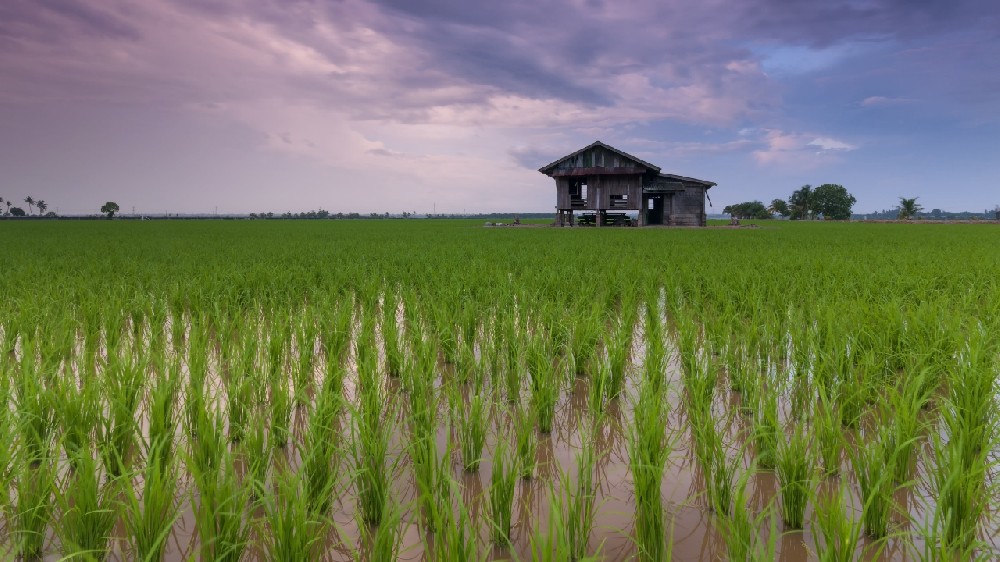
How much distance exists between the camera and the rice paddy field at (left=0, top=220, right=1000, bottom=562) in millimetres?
1876

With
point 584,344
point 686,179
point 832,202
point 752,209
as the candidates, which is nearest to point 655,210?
point 686,179

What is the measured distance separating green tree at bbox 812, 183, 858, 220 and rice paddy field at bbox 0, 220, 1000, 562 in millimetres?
104111

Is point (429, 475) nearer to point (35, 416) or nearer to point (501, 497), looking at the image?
point (501, 497)

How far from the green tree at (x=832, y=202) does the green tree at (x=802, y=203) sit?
1.32 m

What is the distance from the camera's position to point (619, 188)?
32250mm

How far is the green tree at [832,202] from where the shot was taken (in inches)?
3647

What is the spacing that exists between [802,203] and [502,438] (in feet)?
381

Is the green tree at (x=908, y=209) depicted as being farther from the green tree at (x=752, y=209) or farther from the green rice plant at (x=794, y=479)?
the green rice plant at (x=794, y=479)

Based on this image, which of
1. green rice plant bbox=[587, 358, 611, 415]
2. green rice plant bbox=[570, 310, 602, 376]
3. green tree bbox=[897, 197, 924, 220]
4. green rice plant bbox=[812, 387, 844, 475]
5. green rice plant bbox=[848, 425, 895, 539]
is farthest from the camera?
green tree bbox=[897, 197, 924, 220]

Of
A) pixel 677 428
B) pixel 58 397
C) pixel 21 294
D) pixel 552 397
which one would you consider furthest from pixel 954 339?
pixel 21 294

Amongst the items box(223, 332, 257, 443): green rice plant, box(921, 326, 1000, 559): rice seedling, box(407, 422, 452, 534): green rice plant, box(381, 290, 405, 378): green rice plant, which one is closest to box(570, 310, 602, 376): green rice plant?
box(381, 290, 405, 378): green rice plant

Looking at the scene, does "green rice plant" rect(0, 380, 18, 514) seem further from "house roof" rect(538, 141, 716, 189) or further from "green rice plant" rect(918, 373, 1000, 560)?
"house roof" rect(538, 141, 716, 189)

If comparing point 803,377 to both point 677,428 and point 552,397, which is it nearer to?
point 677,428

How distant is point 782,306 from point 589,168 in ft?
89.4
